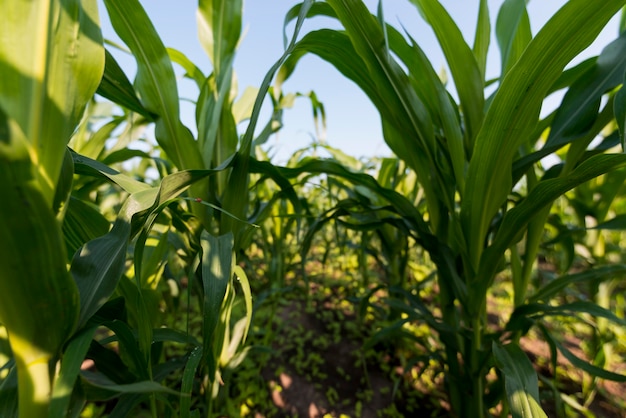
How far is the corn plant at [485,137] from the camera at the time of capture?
1.36 feet

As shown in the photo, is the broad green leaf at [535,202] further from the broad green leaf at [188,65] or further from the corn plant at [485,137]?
the broad green leaf at [188,65]

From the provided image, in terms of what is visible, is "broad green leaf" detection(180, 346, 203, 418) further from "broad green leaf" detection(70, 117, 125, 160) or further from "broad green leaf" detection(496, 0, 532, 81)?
"broad green leaf" detection(496, 0, 532, 81)

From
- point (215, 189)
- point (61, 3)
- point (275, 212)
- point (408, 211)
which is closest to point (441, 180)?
point (408, 211)

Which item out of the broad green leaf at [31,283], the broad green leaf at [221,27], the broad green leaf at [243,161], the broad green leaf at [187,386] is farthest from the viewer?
the broad green leaf at [221,27]

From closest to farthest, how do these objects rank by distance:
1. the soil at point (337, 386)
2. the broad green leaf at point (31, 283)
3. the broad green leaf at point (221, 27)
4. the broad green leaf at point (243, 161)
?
the broad green leaf at point (31, 283) → the broad green leaf at point (243, 161) → the broad green leaf at point (221, 27) → the soil at point (337, 386)

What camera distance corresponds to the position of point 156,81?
0.56 m

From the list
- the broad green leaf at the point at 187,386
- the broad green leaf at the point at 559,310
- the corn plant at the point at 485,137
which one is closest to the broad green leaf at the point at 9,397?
the broad green leaf at the point at 187,386

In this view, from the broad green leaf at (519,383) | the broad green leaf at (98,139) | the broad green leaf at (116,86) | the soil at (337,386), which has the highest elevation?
the broad green leaf at (116,86)

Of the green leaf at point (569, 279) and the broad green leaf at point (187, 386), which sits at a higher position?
the green leaf at point (569, 279)

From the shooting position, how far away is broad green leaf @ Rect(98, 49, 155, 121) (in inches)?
19.6

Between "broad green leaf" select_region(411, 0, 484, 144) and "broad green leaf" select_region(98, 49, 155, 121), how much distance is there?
22.0 inches

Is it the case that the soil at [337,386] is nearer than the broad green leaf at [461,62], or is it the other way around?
the broad green leaf at [461,62]

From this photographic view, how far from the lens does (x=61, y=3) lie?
254 millimetres

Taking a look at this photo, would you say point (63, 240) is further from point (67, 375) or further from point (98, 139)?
point (98, 139)
